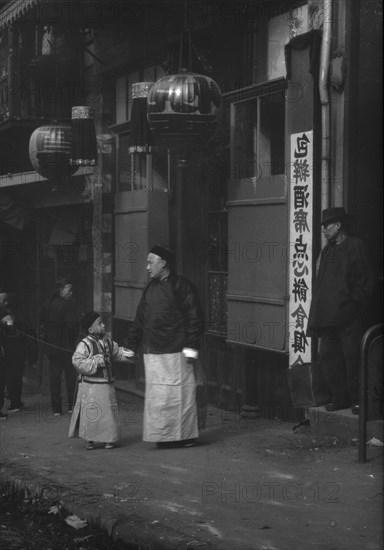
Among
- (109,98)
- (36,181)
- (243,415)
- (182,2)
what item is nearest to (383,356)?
(243,415)

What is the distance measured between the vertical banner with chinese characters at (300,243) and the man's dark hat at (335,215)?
59 centimetres

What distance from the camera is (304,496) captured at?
7586 mm

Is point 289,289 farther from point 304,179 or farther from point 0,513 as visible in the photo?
point 0,513

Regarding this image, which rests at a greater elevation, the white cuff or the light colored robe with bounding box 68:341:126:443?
the white cuff

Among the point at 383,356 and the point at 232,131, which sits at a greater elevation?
the point at 232,131

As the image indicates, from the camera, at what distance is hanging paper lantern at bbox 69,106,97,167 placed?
553 inches

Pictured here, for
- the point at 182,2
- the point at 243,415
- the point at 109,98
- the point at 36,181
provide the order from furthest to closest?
the point at 36,181 < the point at 109,98 < the point at 182,2 < the point at 243,415

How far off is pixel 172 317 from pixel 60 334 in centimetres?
402

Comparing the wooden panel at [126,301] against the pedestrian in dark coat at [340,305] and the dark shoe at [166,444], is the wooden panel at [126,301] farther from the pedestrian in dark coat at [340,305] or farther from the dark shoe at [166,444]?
the pedestrian in dark coat at [340,305]

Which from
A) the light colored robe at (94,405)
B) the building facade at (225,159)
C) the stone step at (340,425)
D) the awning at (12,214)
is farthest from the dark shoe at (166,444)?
the awning at (12,214)

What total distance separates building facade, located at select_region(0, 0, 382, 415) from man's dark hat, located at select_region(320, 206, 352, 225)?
491mm

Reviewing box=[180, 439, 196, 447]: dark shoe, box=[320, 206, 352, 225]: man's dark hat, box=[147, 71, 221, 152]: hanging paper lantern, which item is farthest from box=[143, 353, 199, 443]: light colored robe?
box=[147, 71, 221, 152]: hanging paper lantern

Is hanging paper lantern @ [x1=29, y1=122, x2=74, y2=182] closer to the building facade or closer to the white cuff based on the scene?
the building facade

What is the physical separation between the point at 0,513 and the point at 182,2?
22.9 feet
